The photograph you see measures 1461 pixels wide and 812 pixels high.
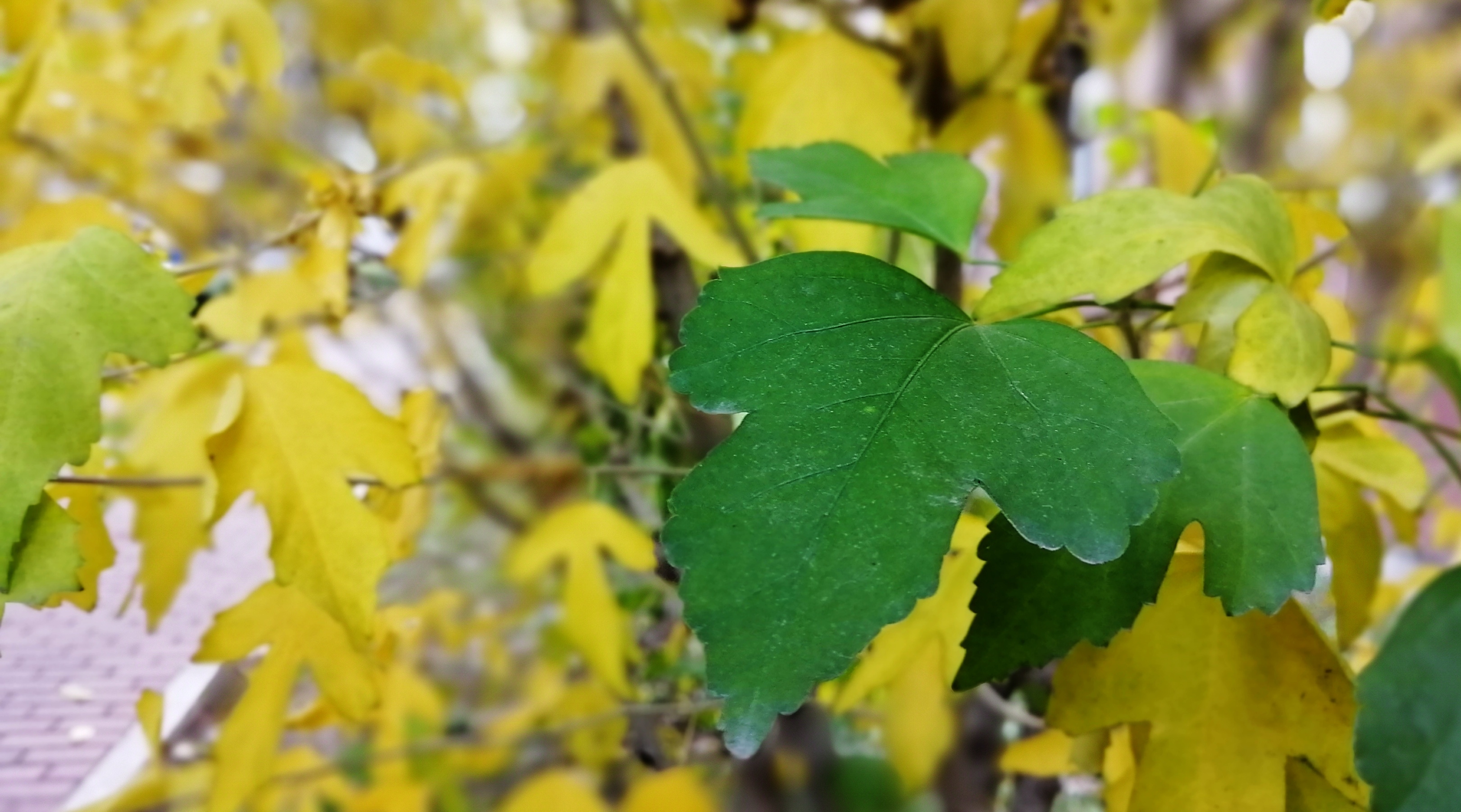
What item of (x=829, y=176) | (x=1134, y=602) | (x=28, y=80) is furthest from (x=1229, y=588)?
(x=28, y=80)

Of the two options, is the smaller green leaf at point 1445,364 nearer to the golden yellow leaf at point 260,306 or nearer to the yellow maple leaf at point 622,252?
the yellow maple leaf at point 622,252

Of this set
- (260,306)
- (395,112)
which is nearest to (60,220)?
(260,306)

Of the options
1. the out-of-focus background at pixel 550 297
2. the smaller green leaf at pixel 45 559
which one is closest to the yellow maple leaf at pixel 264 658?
the out-of-focus background at pixel 550 297

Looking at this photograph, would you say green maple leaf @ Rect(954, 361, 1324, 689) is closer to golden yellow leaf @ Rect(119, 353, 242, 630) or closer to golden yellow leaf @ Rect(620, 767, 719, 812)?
golden yellow leaf @ Rect(119, 353, 242, 630)

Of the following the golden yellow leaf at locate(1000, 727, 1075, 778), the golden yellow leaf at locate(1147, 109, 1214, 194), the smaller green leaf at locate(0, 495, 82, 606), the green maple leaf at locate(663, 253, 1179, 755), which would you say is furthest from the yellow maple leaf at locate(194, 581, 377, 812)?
the golden yellow leaf at locate(1147, 109, 1214, 194)

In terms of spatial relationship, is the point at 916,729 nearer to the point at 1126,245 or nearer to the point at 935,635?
the point at 935,635

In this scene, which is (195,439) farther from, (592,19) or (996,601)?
(996,601)
